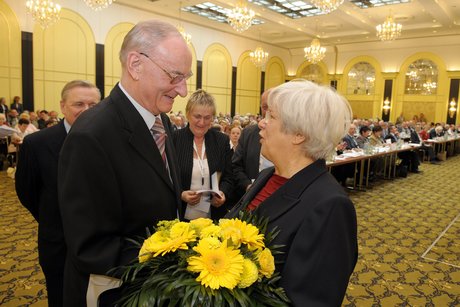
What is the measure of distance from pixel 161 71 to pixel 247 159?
203 cm

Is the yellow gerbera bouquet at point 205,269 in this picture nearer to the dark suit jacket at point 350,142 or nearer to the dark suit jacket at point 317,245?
the dark suit jacket at point 317,245

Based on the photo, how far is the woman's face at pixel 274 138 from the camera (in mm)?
1502

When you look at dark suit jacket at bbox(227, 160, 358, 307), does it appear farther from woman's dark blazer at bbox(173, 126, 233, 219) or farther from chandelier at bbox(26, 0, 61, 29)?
chandelier at bbox(26, 0, 61, 29)

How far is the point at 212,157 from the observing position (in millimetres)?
2822

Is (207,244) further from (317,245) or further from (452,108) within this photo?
(452,108)

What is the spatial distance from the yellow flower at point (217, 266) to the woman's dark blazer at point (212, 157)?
1609mm

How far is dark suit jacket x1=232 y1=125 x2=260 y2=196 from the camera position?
3236 millimetres

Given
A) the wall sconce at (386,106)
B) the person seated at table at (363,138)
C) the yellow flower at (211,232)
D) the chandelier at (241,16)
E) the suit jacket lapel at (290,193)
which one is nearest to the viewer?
the yellow flower at (211,232)

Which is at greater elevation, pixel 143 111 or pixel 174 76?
pixel 174 76

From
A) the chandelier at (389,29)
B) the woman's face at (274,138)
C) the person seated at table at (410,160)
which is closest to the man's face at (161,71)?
the woman's face at (274,138)

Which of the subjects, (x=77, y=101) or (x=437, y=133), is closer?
(x=77, y=101)

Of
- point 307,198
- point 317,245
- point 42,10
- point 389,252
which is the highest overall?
point 42,10

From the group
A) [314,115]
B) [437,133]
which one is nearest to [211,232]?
[314,115]

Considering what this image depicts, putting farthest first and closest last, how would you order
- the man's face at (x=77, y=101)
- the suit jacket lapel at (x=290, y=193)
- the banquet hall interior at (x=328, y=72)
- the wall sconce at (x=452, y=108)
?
the wall sconce at (x=452, y=108), the banquet hall interior at (x=328, y=72), the man's face at (x=77, y=101), the suit jacket lapel at (x=290, y=193)
